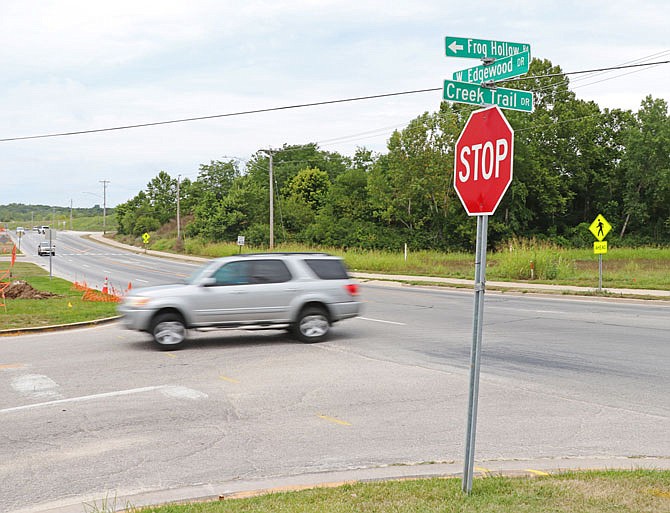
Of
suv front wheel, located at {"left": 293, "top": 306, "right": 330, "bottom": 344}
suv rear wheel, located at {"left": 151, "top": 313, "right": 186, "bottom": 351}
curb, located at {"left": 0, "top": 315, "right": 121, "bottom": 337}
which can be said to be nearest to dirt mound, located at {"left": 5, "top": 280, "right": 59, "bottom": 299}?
curb, located at {"left": 0, "top": 315, "right": 121, "bottom": 337}

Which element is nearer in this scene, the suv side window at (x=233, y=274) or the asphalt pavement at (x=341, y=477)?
the asphalt pavement at (x=341, y=477)

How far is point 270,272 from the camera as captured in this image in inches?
545

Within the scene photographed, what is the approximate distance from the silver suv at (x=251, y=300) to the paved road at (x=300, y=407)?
48 cm

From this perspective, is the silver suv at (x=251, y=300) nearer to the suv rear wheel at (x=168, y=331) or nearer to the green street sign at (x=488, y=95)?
the suv rear wheel at (x=168, y=331)

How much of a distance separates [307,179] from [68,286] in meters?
60.3

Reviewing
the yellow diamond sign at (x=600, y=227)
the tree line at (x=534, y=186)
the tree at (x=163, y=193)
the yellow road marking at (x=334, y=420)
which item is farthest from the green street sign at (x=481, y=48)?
the tree at (x=163, y=193)

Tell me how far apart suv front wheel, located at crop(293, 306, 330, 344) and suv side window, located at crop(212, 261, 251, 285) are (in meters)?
1.32

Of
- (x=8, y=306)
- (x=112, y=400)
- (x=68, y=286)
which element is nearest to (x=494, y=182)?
(x=112, y=400)

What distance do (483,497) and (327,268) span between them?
957cm

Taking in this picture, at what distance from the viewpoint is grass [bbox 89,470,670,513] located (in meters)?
4.76

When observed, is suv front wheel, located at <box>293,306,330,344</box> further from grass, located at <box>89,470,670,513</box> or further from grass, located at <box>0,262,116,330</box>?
grass, located at <box>89,470,670,513</box>

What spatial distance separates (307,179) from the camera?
88.8 metres

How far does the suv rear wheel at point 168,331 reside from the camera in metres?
13.0

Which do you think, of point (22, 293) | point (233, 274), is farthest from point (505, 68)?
point (22, 293)
